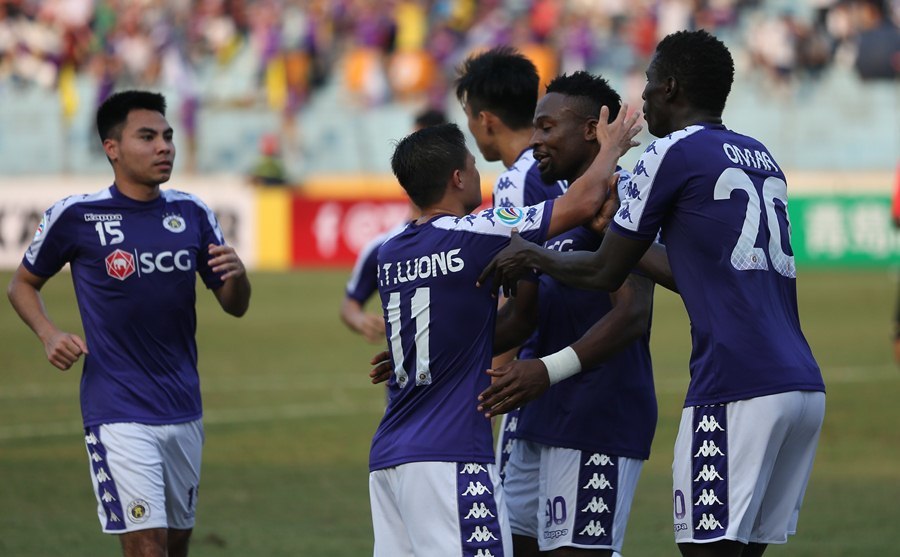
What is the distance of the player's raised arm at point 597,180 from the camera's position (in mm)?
5352

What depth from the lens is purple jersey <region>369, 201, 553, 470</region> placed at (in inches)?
202

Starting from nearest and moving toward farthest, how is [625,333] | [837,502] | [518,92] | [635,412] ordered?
[625,333] < [635,412] < [518,92] < [837,502]

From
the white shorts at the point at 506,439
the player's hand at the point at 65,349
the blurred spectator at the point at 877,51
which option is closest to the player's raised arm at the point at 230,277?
the player's hand at the point at 65,349

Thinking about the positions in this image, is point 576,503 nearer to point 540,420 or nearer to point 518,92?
point 540,420

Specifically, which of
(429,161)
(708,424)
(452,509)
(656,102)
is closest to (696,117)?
(656,102)

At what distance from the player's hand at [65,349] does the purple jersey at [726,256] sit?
2.73 metres

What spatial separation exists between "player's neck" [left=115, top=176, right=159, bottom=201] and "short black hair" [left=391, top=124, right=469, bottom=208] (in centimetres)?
206

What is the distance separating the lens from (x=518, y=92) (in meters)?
6.86

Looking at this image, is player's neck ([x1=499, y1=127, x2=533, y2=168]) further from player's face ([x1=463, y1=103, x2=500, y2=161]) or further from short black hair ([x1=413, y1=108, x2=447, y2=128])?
short black hair ([x1=413, y1=108, x2=447, y2=128])

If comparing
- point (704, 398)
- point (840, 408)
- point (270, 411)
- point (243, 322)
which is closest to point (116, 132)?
point (704, 398)

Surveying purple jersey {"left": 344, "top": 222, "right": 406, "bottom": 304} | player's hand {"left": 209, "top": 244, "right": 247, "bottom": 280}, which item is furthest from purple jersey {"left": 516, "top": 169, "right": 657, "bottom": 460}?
purple jersey {"left": 344, "top": 222, "right": 406, "bottom": 304}

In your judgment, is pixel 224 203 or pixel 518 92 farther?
pixel 224 203

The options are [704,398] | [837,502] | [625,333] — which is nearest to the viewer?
[704,398]

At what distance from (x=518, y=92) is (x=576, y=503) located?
2.08 meters
